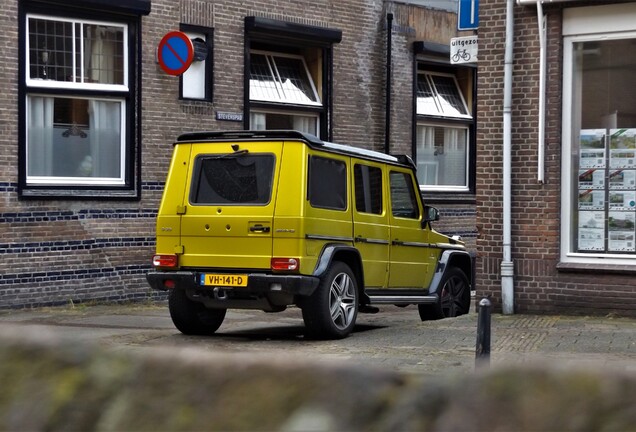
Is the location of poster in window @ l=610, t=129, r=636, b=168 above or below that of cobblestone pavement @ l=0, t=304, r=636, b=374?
above

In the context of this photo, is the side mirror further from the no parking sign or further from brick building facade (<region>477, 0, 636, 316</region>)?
the no parking sign

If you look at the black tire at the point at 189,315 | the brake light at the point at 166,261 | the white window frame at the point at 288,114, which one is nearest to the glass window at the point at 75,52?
the white window frame at the point at 288,114

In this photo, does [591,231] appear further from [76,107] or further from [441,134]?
[441,134]

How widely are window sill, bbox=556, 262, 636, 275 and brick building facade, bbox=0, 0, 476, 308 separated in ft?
21.5

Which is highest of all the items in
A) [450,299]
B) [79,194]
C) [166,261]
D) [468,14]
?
[468,14]

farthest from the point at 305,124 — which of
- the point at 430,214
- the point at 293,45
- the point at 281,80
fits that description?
the point at 430,214

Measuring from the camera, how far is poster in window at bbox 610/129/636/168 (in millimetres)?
12562

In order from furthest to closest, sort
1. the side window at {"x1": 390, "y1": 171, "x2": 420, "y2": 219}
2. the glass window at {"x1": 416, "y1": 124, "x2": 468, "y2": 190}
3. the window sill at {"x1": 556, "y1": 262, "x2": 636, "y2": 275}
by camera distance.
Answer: the glass window at {"x1": 416, "y1": 124, "x2": 468, "y2": 190} → the side window at {"x1": 390, "y1": 171, "x2": 420, "y2": 219} → the window sill at {"x1": 556, "y1": 262, "x2": 636, "y2": 275}

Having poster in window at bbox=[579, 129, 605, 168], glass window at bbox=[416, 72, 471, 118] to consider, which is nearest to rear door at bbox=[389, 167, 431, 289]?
poster in window at bbox=[579, 129, 605, 168]

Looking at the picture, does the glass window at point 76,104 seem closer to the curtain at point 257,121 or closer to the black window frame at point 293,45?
the black window frame at point 293,45

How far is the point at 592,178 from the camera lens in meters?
12.8

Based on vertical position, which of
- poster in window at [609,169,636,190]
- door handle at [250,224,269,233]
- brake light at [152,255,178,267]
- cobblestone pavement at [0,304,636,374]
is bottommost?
cobblestone pavement at [0,304,636,374]

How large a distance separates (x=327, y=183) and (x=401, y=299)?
6.76 ft

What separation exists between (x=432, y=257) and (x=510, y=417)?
463 inches
